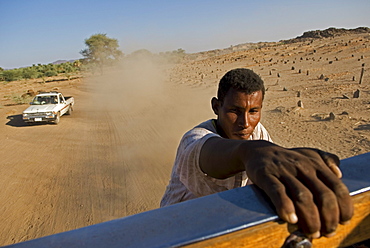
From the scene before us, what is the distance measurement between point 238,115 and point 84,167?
7256 mm

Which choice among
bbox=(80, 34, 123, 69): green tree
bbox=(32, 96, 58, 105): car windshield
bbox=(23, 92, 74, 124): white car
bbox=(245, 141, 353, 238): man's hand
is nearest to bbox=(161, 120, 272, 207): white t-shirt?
bbox=(245, 141, 353, 238): man's hand

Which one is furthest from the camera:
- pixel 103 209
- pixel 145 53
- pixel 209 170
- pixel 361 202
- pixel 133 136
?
pixel 145 53

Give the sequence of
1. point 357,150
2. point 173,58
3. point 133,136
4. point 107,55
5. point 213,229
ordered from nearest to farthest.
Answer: point 213,229
point 357,150
point 133,136
point 107,55
point 173,58

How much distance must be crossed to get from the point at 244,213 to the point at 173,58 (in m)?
59.5

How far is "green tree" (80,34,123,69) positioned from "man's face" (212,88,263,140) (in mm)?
41403

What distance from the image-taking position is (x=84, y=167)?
8328 millimetres

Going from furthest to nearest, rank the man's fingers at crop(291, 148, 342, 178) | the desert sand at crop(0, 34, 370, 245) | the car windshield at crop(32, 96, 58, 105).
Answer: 1. the car windshield at crop(32, 96, 58, 105)
2. the desert sand at crop(0, 34, 370, 245)
3. the man's fingers at crop(291, 148, 342, 178)

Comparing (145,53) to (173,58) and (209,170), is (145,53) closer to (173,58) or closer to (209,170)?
(173,58)

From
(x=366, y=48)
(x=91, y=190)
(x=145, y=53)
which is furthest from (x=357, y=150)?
(x=145, y=53)

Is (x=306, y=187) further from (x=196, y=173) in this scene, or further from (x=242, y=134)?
(x=242, y=134)

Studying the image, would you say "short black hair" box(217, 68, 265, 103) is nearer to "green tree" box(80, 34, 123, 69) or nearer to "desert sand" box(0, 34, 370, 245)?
"desert sand" box(0, 34, 370, 245)

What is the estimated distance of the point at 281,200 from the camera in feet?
2.31

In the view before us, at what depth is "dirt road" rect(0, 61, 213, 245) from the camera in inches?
234

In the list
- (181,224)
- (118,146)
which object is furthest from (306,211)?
(118,146)
